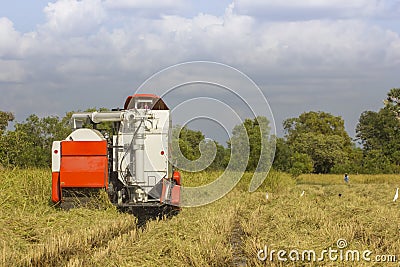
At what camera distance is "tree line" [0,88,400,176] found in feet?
62.8

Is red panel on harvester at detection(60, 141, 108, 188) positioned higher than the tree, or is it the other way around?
the tree

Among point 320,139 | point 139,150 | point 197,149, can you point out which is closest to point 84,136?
point 139,150

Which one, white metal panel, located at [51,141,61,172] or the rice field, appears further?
white metal panel, located at [51,141,61,172]

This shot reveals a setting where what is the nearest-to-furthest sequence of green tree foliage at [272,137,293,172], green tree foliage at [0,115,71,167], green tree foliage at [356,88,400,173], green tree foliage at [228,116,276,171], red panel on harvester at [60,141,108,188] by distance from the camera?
1. red panel on harvester at [60,141,108,188]
2. green tree foliage at [228,116,276,171]
3. green tree foliage at [0,115,71,167]
4. green tree foliage at [272,137,293,172]
5. green tree foliage at [356,88,400,173]

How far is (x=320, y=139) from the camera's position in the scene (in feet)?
196

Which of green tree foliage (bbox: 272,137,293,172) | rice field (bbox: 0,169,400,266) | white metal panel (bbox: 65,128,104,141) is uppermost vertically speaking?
white metal panel (bbox: 65,128,104,141)

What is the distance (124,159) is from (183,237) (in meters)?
3.74

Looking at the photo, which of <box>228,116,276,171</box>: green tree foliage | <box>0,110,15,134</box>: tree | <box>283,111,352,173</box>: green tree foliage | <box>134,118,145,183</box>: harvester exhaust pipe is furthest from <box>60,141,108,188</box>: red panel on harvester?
<box>283,111,352,173</box>: green tree foliage

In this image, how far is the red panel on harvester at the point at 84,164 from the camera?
36.4ft

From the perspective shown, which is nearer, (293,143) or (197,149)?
(197,149)

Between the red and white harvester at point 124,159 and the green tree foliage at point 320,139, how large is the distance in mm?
44041

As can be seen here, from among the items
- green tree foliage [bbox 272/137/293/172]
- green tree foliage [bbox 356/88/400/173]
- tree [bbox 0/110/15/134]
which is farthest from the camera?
green tree foliage [bbox 356/88/400/173]

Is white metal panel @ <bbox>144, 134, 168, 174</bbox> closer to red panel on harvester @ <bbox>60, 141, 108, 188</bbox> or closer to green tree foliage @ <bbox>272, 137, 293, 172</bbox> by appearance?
red panel on harvester @ <bbox>60, 141, 108, 188</bbox>

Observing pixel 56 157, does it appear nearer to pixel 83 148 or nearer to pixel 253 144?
pixel 83 148
